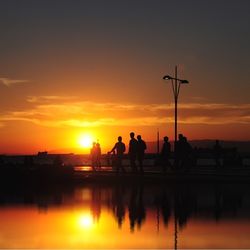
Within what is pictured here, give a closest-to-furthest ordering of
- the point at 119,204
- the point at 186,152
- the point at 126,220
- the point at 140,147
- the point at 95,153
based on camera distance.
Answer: the point at 126,220
the point at 119,204
the point at 140,147
the point at 186,152
the point at 95,153

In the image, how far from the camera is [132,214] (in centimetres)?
1530

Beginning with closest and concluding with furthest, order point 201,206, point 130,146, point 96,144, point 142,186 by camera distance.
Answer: point 201,206
point 142,186
point 130,146
point 96,144

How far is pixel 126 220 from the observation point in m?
14.1

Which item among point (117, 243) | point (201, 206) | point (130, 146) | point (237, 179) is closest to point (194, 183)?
point (237, 179)

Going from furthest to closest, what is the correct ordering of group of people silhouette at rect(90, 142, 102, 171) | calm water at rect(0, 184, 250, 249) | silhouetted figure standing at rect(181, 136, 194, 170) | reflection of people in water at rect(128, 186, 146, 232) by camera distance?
group of people silhouette at rect(90, 142, 102, 171) < silhouetted figure standing at rect(181, 136, 194, 170) < reflection of people in water at rect(128, 186, 146, 232) < calm water at rect(0, 184, 250, 249)

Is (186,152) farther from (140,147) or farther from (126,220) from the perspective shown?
(126,220)

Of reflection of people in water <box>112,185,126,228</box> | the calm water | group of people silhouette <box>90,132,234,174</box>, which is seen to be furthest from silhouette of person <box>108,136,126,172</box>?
the calm water

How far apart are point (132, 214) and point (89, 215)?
3.68ft

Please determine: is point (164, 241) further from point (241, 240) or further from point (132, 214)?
point (132, 214)

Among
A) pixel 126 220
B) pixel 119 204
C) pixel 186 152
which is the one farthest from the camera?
pixel 186 152

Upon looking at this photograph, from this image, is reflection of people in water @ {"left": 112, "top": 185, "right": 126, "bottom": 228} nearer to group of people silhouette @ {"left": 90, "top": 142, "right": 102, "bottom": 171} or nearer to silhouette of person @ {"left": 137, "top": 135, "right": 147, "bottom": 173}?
silhouette of person @ {"left": 137, "top": 135, "right": 147, "bottom": 173}

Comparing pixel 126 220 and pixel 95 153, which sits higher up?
pixel 95 153

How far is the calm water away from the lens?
11070mm

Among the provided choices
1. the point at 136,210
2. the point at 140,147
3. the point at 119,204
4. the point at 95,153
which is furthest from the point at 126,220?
the point at 95,153
